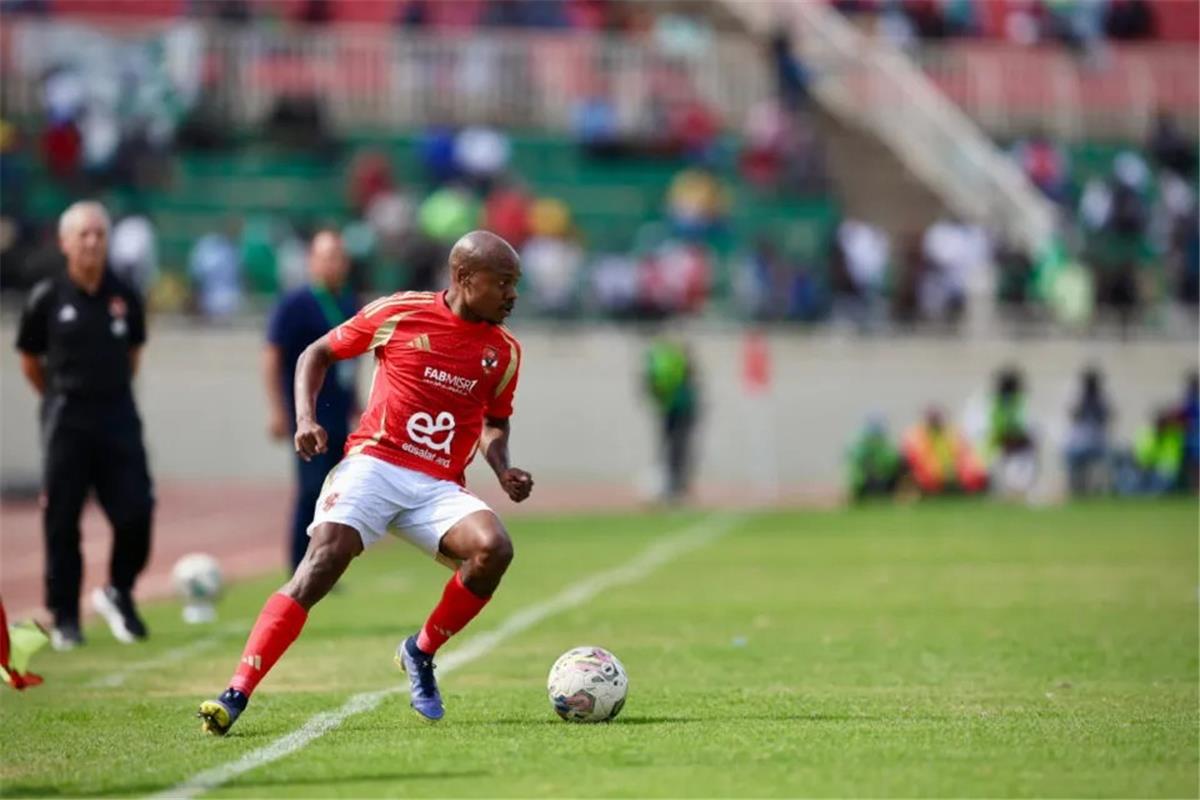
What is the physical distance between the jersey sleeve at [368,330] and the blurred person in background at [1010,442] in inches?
945

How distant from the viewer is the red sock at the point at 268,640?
32.6 ft

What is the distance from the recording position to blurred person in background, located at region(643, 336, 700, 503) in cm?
3228

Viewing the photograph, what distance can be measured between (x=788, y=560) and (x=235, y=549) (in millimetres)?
6270

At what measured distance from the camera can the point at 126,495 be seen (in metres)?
14.8

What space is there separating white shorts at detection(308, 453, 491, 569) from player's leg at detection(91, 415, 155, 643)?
15.0 feet

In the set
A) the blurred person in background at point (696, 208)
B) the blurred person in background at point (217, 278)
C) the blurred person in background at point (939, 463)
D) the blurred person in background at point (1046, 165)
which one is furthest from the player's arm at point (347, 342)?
the blurred person in background at point (1046, 165)

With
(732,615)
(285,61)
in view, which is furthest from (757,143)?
(732,615)

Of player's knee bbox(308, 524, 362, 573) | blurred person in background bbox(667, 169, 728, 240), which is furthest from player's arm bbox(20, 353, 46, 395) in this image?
blurred person in background bbox(667, 169, 728, 240)

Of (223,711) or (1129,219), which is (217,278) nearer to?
(1129,219)

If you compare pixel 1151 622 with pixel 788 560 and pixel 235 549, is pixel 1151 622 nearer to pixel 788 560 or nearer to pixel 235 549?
pixel 788 560

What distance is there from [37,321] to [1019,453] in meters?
21.3

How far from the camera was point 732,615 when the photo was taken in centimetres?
1661

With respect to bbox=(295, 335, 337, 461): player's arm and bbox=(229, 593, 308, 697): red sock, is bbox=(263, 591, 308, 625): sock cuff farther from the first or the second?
bbox=(295, 335, 337, 461): player's arm

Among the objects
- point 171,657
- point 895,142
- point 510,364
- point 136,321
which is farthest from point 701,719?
point 895,142
